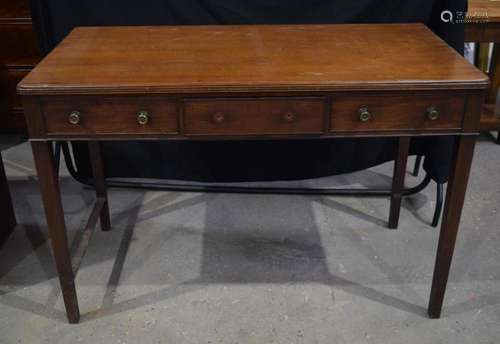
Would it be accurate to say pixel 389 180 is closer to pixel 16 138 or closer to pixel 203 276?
pixel 203 276

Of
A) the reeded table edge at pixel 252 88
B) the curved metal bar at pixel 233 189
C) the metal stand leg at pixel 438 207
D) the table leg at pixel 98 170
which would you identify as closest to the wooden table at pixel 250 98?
the reeded table edge at pixel 252 88

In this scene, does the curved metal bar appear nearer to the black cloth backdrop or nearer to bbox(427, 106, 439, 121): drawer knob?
the black cloth backdrop

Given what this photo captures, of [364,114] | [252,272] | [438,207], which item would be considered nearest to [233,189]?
[252,272]

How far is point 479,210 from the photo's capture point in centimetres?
251

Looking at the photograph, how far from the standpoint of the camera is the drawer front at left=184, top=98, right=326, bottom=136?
4.98 ft

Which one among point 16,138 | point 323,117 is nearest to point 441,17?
point 323,117

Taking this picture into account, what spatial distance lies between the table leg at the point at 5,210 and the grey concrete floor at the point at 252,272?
41mm

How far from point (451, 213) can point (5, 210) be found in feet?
5.53

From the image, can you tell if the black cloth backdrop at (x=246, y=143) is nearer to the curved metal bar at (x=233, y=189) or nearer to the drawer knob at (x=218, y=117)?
the curved metal bar at (x=233, y=189)

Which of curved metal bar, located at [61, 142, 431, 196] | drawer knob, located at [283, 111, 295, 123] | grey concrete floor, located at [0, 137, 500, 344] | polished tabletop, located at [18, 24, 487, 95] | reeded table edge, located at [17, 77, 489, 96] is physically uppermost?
polished tabletop, located at [18, 24, 487, 95]

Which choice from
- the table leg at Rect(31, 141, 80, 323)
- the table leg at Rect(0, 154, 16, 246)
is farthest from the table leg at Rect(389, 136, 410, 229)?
the table leg at Rect(0, 154, 16, 246)

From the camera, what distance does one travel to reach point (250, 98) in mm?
1507

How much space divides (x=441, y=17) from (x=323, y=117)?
99cm

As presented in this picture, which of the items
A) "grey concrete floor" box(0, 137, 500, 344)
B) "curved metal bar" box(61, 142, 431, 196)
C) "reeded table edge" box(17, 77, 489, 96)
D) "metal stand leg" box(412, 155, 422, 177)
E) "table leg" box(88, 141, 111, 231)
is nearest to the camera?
"reeded table edge" box(17, 77, 489, 96)
